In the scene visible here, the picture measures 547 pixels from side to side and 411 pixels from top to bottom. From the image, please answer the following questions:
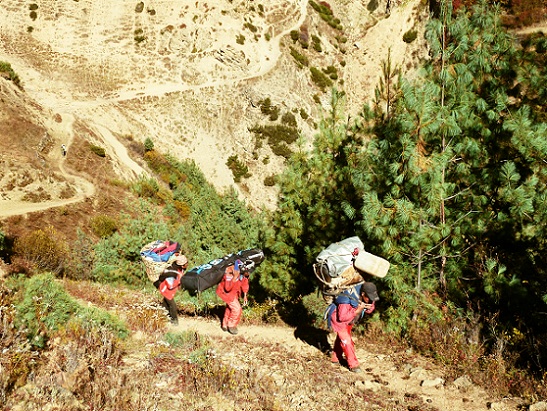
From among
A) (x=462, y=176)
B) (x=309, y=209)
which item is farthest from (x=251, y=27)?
(x=462, y=176)

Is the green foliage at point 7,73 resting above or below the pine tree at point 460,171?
above

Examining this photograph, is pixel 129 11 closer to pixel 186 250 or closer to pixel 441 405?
pixel 186 250

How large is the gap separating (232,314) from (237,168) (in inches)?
1239

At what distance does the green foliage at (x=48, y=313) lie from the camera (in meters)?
6.29

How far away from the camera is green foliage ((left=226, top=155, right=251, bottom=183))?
3978 cm

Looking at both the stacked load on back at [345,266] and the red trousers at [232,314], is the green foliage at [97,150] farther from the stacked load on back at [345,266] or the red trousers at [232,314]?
the stacked load on back at [345,266]

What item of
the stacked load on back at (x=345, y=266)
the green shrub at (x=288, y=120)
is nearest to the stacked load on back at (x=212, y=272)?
the stacked load on back at (x=345, y=266)

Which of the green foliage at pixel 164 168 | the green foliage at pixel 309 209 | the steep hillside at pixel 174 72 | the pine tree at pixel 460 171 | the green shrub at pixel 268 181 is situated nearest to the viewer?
the pine tree at pixel 460 171

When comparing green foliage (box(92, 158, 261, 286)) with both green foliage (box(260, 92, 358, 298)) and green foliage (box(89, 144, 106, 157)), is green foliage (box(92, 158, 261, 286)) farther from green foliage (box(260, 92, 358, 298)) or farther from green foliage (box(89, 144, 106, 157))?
green foliage (box(260, 92, 358, 298))

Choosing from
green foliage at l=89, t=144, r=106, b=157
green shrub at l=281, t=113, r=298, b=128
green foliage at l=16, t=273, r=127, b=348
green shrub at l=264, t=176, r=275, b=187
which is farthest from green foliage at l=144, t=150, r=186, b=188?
green foliage at l=16, t=273, r=127, b=348

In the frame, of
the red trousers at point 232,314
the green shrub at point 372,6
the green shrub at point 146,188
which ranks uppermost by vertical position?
the green shrub at point 372,6

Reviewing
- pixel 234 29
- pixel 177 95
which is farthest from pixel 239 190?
pixel 234 29

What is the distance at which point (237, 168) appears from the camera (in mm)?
40062

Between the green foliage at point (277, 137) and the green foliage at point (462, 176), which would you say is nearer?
the green foliage at point (462, 176)
